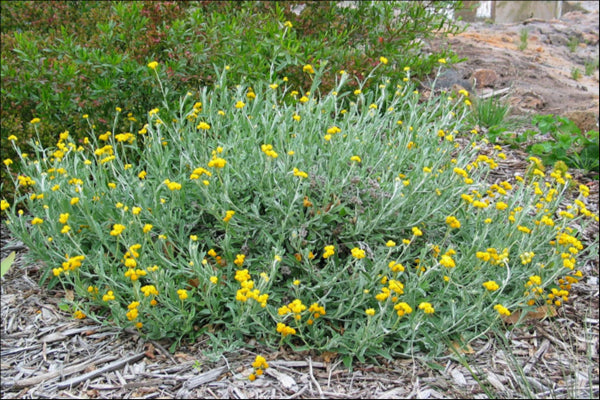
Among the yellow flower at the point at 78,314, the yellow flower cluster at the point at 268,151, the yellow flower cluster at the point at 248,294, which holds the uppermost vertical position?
the yellow flower cluster at the point at 268,151

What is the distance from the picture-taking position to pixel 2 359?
2.81 m

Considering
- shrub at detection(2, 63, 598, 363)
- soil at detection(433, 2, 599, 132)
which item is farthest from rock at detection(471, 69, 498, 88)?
shrub at detection(2, 63, 598, 363)

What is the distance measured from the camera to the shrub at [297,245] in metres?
2.76

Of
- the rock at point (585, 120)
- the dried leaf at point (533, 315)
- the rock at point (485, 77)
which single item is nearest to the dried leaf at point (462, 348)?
the dried leaf at point (533, 315)

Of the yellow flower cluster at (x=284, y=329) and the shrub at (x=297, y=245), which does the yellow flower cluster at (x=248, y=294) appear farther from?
the yellow flower cluster at (x=284, y=329)

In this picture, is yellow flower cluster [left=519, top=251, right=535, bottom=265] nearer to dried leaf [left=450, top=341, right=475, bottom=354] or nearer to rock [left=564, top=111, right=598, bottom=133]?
dried leaf [left=450, top=341, right=475, bottom=354]

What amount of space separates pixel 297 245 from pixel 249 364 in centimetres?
65

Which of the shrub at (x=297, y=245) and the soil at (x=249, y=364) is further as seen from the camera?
the shrub at (x=297, y=245)

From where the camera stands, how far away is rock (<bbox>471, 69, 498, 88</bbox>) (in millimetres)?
6671

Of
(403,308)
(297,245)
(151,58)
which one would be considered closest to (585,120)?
(297,245)

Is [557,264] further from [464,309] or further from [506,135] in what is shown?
[506,135]

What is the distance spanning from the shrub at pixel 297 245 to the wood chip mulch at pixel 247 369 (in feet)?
0.32

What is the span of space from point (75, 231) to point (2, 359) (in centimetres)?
79

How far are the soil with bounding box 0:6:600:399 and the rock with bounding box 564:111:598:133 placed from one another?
223cm
